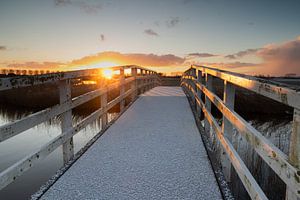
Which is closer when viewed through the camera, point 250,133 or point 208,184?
point 250,133

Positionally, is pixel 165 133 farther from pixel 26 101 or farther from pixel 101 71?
pixel 26 101

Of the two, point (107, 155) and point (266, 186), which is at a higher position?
point (107, 155)

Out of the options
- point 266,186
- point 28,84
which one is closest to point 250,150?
point 266,186

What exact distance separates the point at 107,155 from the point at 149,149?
664 mm

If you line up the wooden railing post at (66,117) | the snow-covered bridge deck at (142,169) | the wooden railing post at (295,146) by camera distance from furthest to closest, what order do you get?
1. the wooden railing post at (66,117)
2. the snow-covered bridge deck at (142,169)
3. the wooden railing post at (295,146)

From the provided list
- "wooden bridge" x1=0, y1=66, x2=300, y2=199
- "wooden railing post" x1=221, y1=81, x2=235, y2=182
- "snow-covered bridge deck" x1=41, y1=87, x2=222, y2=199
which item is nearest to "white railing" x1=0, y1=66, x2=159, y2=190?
"wooden bridge" x1=0, y1=66, x2=300, y2=199

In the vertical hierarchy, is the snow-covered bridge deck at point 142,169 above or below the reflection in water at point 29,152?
above

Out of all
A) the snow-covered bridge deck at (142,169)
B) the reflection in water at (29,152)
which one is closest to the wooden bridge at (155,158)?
the snow-covered bridge deck at (142,169)

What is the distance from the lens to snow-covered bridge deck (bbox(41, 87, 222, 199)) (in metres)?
2.65

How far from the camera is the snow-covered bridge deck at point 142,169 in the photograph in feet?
8.68

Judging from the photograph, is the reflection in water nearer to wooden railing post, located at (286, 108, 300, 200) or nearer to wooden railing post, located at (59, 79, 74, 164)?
wooden railing post, located at (59, 79, 74, 164)

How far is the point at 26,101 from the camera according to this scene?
2455 centimetres

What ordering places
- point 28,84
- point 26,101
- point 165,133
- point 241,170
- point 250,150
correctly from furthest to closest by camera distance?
point 26,101, point 250,150, point 165,133, point 28,84, point 241,170

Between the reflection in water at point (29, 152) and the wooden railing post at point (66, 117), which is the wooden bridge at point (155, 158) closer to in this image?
the wooden railing post at point (66, 117)
